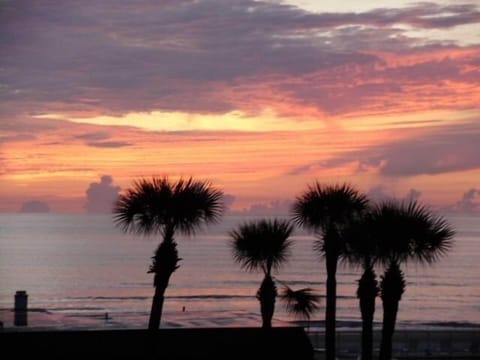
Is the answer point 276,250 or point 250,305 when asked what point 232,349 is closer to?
point 276,250

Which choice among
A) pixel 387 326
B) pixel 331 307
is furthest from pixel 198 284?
pixel 387 326

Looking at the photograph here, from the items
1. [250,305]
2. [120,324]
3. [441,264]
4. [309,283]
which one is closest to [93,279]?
[309,283]

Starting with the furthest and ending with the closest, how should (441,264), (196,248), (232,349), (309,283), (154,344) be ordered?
(196,248), (441,264), (309,283), (232,349), (154,344)

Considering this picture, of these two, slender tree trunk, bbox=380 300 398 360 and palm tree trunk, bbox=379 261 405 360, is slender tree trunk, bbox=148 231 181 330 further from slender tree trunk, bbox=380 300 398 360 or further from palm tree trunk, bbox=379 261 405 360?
slender tree trunk, bbox=380 300 398 360

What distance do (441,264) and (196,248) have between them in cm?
4715

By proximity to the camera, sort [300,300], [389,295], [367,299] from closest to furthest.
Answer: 1. [389,295]
2. [367,299]
3. [300,300]

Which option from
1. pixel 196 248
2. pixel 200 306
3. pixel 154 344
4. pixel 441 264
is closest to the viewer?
pixel 154 344

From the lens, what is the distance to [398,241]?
23.0 m

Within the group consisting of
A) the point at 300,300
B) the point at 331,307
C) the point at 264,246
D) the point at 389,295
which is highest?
the point at 264,246

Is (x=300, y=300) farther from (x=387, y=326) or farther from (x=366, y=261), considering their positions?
(x=387, y=326)

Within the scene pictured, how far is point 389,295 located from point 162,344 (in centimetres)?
522

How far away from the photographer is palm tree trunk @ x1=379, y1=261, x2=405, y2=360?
23.1 metres

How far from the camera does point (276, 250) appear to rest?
958 inches

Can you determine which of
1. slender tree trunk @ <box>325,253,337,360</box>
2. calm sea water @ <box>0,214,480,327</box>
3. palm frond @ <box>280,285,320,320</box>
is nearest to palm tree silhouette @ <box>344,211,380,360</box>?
slender tree trunk @ <box>325,253,337,360</box>
